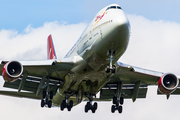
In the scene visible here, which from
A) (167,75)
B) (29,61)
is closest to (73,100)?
(29,61)

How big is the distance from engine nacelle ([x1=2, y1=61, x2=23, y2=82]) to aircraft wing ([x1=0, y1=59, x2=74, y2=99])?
29.9 inches

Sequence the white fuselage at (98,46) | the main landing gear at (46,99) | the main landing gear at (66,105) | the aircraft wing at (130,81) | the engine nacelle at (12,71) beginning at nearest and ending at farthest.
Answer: the white fuselage at (98,46), the engine nacelle at (12,71), the aircraft wing at (130,81), the main landing gear at (46,99), the main landing gear at (66,105)

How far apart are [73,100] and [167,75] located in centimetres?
867

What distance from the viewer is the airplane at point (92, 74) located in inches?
867

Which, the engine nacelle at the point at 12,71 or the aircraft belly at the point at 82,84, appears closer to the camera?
the engine nacelle at the point at 12,71

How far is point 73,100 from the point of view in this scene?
31000 millimetres

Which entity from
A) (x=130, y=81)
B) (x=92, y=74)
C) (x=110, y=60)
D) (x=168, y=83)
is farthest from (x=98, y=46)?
(x=130, y=81)

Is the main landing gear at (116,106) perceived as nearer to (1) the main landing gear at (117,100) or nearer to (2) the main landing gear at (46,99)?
(1) the main landing gear at (117,100)

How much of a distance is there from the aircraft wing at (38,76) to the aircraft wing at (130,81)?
4.08m

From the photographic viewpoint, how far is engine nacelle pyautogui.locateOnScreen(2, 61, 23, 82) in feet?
78.7

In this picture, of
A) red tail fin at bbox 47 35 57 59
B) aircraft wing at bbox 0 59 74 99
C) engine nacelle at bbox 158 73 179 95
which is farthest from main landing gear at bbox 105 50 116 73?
red tail fin at bbox 47 35 57 59

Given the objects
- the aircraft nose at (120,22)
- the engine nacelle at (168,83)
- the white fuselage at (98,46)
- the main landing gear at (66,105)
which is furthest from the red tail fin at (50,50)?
the aircraft nose at (120,22)

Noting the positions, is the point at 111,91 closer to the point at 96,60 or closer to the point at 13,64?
the point at 96,60

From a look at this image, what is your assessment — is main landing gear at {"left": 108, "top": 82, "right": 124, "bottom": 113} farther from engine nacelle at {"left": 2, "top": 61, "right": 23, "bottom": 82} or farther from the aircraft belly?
engine nacelle at {"left": 2, "top": 61, "right": 23, "bottom": 82}
